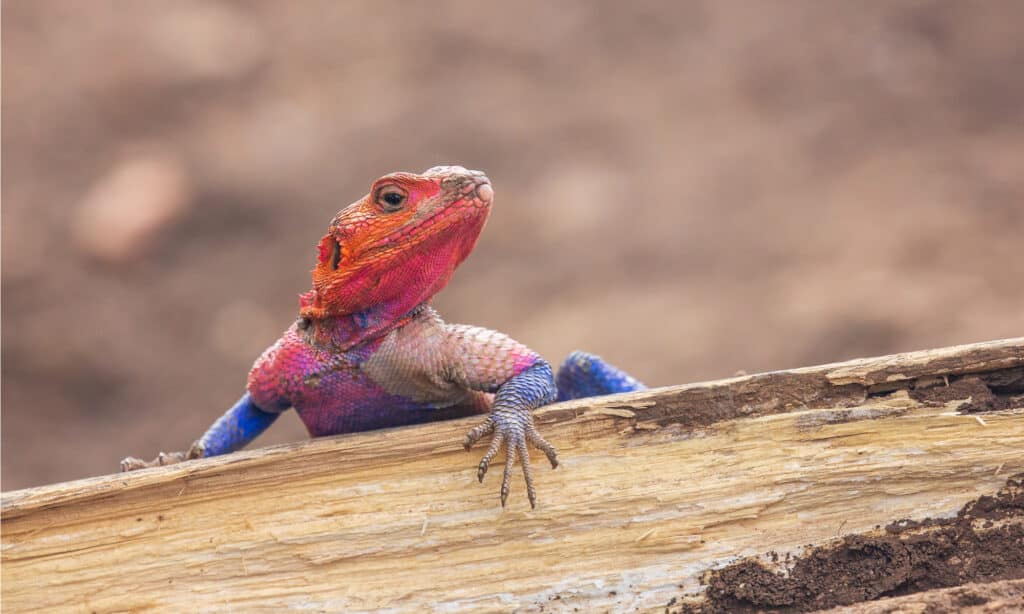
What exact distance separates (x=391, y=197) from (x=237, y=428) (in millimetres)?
1138

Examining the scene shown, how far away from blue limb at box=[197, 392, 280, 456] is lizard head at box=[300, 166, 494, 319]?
2.04 feet

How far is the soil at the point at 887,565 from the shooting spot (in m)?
2.86

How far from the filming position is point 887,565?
9.54 ft

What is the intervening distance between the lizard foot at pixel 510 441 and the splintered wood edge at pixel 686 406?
82 mm

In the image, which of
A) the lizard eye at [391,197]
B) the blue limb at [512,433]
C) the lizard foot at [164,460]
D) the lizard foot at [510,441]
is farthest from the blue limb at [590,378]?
the lizard foot at [164,460]

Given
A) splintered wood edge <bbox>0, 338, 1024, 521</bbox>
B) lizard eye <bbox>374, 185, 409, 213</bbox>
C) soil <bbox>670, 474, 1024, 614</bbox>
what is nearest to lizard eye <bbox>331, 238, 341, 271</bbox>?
lizard eye <bbox>374, 185, 409, 213</bbox>

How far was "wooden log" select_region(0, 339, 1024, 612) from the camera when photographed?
9.76 ft

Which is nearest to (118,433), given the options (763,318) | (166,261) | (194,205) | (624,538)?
(166,261)

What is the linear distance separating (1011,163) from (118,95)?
8.73 metres

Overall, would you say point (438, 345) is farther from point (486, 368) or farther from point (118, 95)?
point (118, 95)

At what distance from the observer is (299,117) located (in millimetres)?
10070

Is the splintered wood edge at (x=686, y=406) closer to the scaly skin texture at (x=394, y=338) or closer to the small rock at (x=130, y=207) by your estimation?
the scaly skin texture at (x=394, y=338)

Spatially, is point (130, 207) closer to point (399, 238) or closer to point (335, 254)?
point (335, 254)

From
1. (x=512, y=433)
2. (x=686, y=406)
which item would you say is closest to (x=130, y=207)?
(x=512, y=433)
